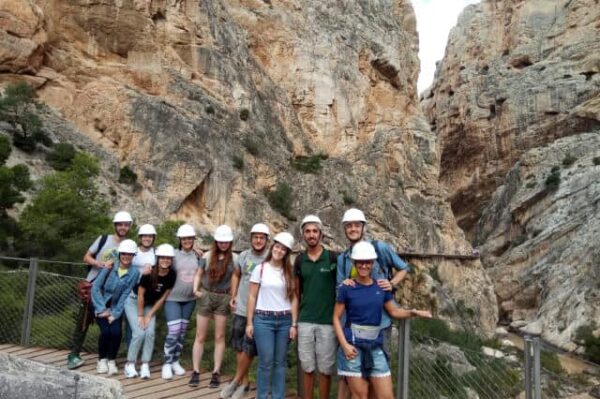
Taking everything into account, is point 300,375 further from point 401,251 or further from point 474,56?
point 474,56

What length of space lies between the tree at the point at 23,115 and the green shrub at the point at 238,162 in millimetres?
8466

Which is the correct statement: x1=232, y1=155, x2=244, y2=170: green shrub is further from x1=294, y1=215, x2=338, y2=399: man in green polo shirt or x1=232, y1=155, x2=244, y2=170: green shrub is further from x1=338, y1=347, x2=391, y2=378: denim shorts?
x1=338, y1=347, x2=391, y2=378: denim shorts

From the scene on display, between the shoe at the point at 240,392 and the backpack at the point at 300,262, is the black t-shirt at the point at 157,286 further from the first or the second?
the backpack at the point at 300,262

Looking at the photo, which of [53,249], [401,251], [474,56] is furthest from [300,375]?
[474,56]

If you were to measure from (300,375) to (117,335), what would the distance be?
2.17 meters

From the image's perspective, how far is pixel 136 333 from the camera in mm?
5680

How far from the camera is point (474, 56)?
214ft

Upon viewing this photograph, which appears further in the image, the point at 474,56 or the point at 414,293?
the point at 474,56

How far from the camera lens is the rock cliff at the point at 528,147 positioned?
34.2 meters

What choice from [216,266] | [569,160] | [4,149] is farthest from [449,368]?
[569,160]

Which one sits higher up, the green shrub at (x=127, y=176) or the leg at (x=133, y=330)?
the green shrub at (x=127, y=176)

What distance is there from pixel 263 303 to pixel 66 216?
44.0 feet

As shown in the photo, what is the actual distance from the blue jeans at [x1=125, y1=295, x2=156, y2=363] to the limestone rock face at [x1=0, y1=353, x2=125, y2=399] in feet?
6.93

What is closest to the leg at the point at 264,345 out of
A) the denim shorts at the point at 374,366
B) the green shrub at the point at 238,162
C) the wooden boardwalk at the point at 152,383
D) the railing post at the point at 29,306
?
the wooden boardwalk at the point at 152,383
